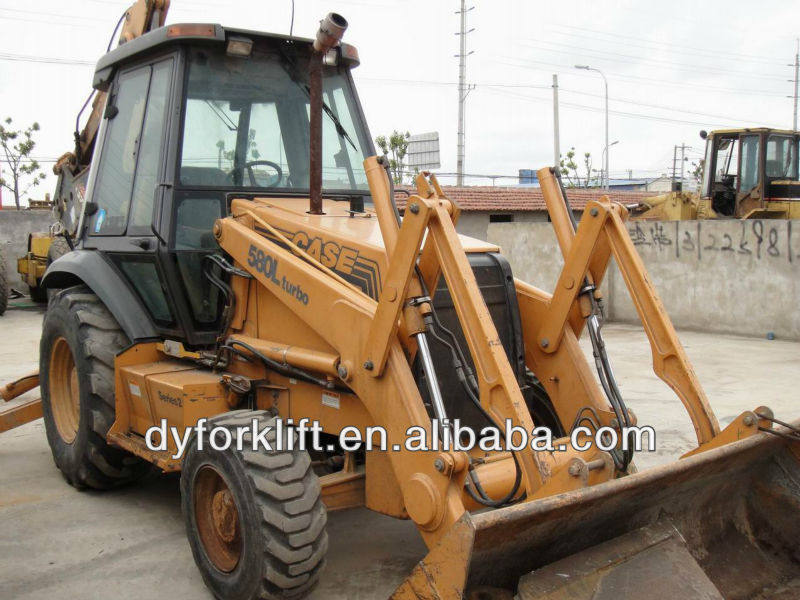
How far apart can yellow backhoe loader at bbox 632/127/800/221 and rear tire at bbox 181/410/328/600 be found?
48.3 ft

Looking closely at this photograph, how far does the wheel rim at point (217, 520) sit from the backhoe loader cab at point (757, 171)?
1469cm

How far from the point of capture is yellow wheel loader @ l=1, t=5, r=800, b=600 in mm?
3361

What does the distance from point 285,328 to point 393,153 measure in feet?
102

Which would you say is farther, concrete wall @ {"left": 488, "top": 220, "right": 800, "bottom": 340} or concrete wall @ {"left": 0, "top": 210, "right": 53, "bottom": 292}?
concrete wall @ {"left": 0, "top": 210, "right": 53, "bottom": 292}

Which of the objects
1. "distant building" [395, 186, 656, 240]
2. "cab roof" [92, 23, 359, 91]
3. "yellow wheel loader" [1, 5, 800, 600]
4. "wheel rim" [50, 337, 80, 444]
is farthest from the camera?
"distant building" [395, 186, 656, 240]

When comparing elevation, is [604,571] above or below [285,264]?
below

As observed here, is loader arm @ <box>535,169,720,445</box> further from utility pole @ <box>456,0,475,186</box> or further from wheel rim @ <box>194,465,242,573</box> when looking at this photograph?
utility pole @ <box>456,0,475,186</box>

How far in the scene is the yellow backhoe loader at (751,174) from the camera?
16.3m

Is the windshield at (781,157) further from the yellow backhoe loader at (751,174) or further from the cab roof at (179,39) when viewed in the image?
the cab roof at (179,39)

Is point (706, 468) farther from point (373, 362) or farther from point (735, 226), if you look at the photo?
point (735, 226)

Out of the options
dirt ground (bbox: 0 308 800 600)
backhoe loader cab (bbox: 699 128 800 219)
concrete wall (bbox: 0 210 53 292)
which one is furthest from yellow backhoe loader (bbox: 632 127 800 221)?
concrete wall (bbox: 0 210 53 292)

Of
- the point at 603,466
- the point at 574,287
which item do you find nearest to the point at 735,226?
the point at 574,287

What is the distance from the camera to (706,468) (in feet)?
11.7

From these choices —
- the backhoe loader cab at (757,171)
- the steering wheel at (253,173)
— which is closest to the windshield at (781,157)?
the backhoe loader cab at (757,171)
